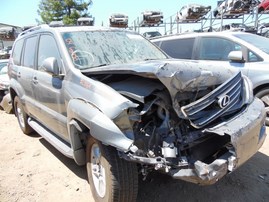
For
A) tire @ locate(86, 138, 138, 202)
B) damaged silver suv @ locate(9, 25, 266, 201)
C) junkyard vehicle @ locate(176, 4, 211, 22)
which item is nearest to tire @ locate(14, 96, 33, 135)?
damaged silver suv @ locate(9, 25, 266, 201)

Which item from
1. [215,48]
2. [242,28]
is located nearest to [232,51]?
[215,48]

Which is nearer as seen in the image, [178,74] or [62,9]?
[178,74]

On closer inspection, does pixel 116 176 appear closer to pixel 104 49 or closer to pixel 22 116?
pixel 104 49

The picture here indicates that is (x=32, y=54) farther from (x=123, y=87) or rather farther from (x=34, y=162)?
(x=123, y=87)

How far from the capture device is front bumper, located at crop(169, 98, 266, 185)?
227cm

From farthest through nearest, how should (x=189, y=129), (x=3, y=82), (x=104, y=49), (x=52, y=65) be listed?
(x=3, y=82)
(x=104, y=49)
(x=52, y=65)
(x=189, y=129)

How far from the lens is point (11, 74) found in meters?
5.65

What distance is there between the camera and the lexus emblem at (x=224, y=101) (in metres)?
2.61

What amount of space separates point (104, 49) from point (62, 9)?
3047 cm

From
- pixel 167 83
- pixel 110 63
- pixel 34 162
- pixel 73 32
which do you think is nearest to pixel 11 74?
pixel 34 162

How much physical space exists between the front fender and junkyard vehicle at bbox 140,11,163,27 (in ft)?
58.7

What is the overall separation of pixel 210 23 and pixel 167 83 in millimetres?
15412

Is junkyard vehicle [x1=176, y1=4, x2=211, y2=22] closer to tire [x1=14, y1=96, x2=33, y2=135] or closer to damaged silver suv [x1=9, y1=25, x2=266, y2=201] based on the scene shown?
tire [x1=14, y1=96, x2=33, y2=135]

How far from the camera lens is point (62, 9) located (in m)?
31.4
